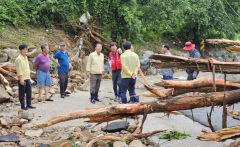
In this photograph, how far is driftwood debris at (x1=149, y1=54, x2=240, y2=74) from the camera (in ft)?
10.7

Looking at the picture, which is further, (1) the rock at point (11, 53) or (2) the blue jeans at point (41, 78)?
(1) the rock at point (11, 53)

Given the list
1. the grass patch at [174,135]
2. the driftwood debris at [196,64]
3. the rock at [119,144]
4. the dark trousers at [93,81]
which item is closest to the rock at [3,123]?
the rock at [119,144]

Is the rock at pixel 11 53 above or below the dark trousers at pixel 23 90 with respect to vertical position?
above

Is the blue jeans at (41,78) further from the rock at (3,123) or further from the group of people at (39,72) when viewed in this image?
the rock at (3,123)

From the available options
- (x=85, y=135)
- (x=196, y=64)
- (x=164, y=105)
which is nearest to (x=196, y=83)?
(x=196, y=64)

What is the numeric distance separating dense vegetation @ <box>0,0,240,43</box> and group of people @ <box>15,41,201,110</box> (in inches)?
194

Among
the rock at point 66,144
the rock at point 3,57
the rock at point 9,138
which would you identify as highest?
the rock at point 3,57

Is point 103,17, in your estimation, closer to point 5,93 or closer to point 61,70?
point 61,70

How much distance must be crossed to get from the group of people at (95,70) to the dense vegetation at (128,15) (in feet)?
16.2

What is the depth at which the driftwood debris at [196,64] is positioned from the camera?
10.7ft

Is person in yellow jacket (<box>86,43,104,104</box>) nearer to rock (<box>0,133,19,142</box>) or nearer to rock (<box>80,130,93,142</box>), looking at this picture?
rock (<box>80,130,93,142</box>)

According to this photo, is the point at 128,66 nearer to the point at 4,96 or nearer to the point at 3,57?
the point at 4,96

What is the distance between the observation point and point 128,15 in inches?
583

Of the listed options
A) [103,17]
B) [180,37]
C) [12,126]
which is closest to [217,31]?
[180,37]
